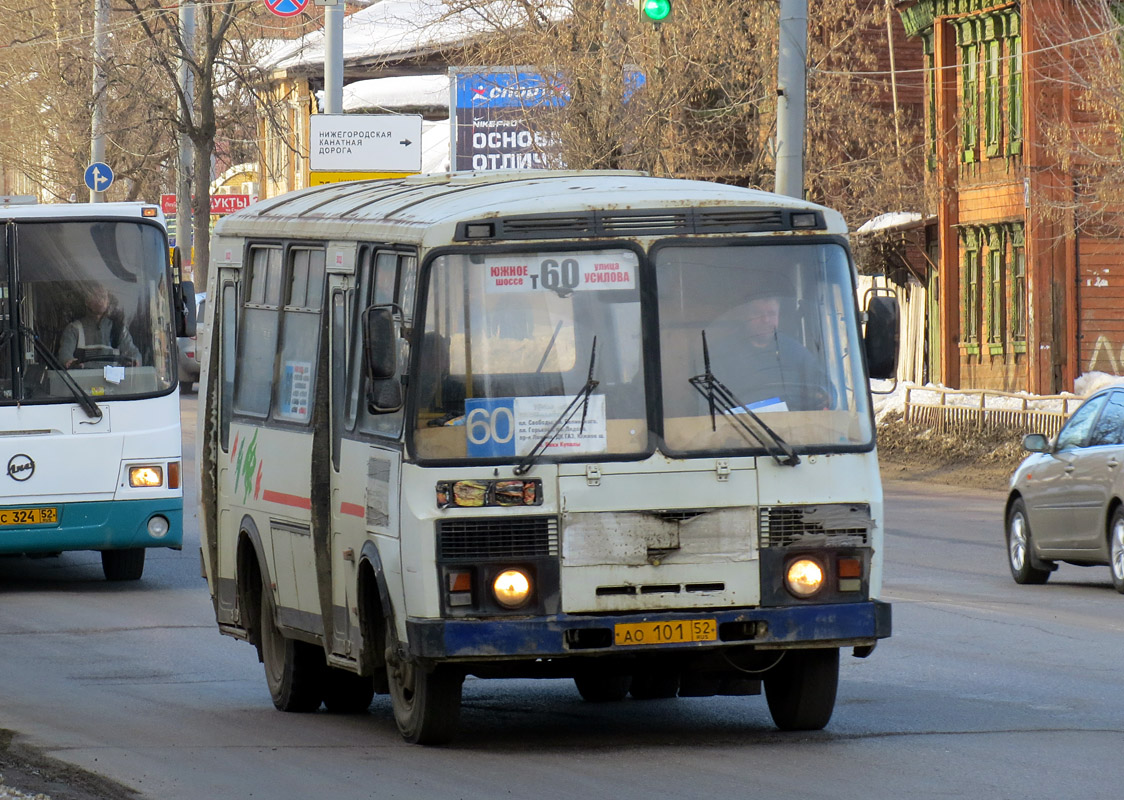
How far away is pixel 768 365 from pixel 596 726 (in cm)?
189

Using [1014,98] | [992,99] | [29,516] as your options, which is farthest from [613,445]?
[992,99]

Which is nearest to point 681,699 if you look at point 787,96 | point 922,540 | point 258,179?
point 922,540

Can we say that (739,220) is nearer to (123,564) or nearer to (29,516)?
(29,516)

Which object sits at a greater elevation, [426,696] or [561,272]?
[561,272]

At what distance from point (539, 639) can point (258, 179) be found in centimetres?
6837

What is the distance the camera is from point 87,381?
16203 mm

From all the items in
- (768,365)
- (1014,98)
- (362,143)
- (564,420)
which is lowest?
(564,420)

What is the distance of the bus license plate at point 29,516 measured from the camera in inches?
630

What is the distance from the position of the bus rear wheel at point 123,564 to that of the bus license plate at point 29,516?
2.59 feet

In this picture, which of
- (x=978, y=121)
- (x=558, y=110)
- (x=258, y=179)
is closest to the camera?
(x=558, y=110)

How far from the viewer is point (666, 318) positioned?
9000 mm

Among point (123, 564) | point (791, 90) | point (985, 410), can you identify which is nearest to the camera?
point (123, 564)

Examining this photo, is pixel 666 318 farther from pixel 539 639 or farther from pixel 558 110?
pixel 558 110

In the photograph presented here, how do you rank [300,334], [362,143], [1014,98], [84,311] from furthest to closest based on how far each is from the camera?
[1014,98] → [362,143] → [84,311] → [300,334]
